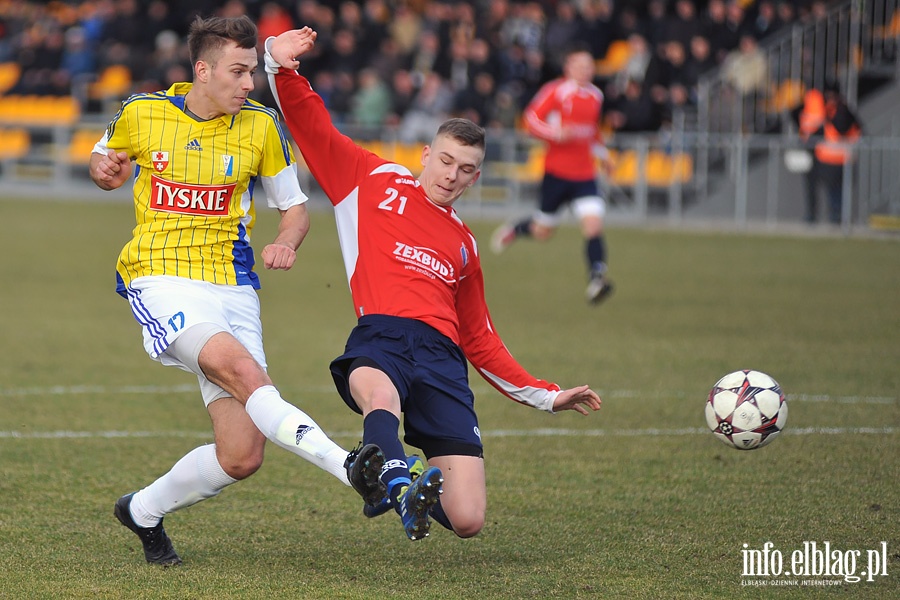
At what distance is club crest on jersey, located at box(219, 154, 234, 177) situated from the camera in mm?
4961

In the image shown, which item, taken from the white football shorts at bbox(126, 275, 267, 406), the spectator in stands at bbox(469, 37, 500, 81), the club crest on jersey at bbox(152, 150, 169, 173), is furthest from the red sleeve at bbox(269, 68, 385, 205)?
the spectator in stands at bbox(469, 37, 500, 81)

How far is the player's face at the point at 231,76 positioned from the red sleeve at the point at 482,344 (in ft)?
3.83

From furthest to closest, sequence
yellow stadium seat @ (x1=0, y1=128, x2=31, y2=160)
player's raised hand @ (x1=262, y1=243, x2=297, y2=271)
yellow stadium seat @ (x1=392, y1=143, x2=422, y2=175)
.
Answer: yellow stadium seat @ (x1=0, y1=128, x2=31, y2=160) → yellow stadium seat @ (x1=392, y1=143, x2=422, y2=175) → player's raised hand @ (x1=262, y1=243, x2=297, y2=271)

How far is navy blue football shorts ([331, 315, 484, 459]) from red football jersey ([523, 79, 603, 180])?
29.9 feet

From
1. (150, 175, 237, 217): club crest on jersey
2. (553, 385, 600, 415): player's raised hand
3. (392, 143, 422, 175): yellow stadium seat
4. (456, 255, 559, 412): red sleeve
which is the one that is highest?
(392, 143, 422, 175): yellow stadium seat

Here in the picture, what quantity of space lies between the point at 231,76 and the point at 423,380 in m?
1.36

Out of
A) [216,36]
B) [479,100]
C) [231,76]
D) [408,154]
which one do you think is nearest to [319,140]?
[231,76]

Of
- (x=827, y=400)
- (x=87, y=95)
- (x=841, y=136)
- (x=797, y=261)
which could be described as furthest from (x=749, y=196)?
(x=87, y=95)

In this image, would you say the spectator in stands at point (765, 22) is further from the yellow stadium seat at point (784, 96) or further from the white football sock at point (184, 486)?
the white football sock at point (184, 486)

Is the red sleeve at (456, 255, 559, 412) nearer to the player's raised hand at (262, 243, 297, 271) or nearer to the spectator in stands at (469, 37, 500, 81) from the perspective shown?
→ the player's raised hand at (262, 243, 297, 271)

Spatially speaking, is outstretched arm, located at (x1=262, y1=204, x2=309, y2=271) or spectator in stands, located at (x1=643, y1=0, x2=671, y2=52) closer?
outstretched arm, located at (x1=262, y1=204, x2=309, y2=271)

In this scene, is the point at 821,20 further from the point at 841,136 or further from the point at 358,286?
the point at 358,286

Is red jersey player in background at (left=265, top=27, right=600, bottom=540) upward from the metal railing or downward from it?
downward

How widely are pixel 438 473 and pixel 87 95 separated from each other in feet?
82.8
